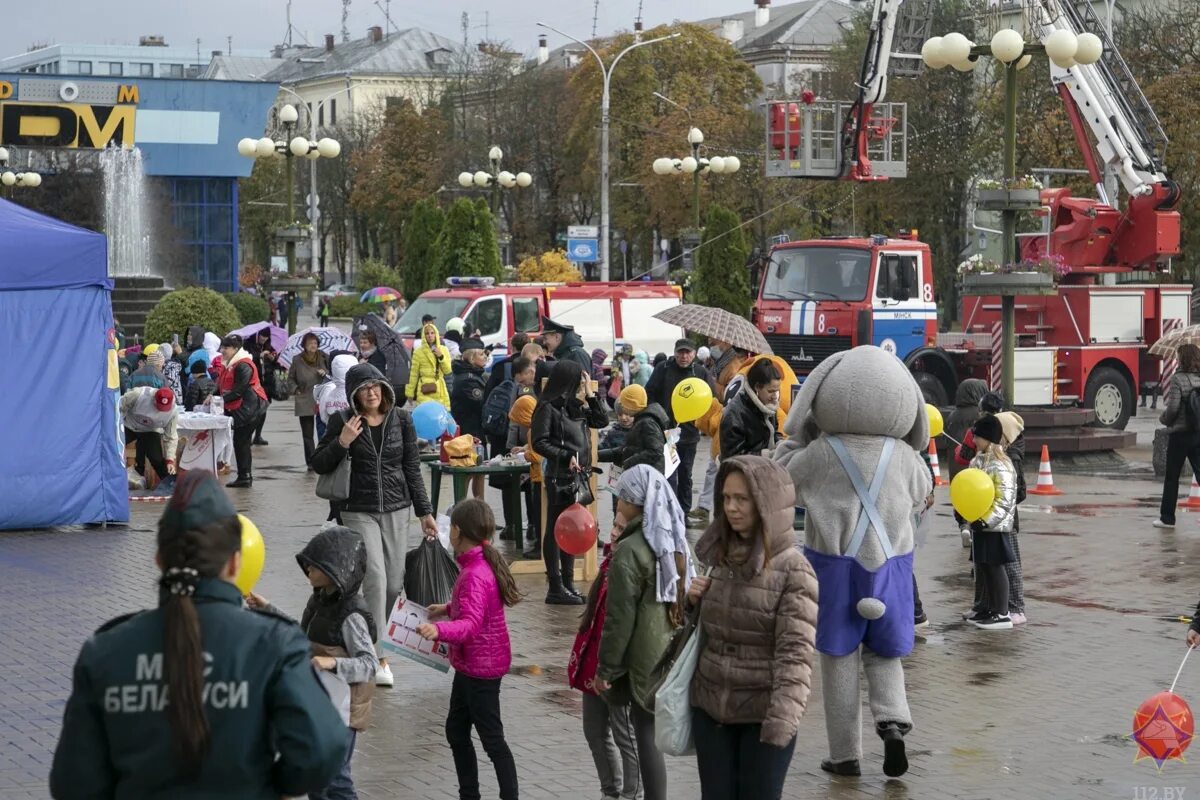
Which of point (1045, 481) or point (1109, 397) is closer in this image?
point (1045, 481)

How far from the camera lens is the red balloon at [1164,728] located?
7500 mm

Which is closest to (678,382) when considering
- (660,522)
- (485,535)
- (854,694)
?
(854,694)

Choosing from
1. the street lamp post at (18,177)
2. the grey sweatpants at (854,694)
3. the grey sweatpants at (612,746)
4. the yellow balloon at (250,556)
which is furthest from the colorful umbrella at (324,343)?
the street lamp post at (18,177)

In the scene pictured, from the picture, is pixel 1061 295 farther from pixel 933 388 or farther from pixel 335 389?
pixel 335 389

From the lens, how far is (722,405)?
14828mm

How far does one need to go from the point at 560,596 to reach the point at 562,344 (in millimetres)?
5057

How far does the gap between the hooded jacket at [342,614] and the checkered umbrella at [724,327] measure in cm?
711

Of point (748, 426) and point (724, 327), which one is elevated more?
point (724, 327)

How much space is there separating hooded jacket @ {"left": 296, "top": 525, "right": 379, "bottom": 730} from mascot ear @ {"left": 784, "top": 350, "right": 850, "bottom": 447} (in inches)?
87.3

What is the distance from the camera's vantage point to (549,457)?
39.5 feet

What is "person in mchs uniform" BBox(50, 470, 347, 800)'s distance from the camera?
3.62m

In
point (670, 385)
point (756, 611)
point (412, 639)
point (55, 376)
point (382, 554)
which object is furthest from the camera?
point (670, 385)

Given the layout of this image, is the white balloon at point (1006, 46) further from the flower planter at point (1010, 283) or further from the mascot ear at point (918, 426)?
the mascot ear at point (918, 426)

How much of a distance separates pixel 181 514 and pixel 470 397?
1271 cm
